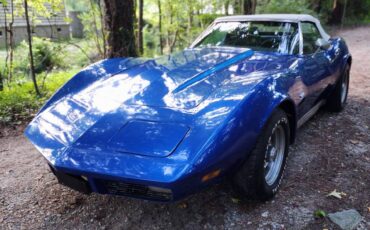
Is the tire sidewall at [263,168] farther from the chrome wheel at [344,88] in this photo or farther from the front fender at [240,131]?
the chrome wheel at [344,88]

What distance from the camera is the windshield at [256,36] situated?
372 cm

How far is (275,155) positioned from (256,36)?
5.40 feet

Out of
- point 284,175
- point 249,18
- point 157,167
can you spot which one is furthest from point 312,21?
point 157,167

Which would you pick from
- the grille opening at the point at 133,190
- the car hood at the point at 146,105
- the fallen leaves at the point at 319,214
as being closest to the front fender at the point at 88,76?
the car hood at the point at 146,105

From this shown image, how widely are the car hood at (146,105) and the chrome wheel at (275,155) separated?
0.51m

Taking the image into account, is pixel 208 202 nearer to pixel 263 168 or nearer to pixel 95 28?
pixel 263 168

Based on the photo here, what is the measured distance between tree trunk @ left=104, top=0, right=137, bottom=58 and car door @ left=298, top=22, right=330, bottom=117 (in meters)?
2.76

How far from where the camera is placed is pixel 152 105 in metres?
2.55

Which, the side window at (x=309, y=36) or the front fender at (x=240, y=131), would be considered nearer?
the front fender at (x=240, y=131)

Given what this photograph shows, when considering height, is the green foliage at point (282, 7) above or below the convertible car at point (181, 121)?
above

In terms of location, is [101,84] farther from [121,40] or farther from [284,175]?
[121,40]

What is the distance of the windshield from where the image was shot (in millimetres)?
3717

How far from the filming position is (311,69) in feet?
11.7

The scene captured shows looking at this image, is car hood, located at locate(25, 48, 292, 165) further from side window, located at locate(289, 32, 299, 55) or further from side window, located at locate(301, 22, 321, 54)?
side window, located at locate(301, 22, 321, 54)
